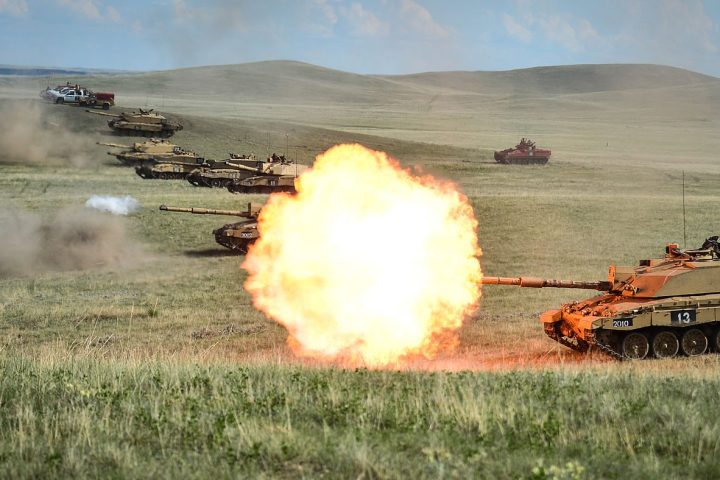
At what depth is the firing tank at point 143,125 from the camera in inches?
2490

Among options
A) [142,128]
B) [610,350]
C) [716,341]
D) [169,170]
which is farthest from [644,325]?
[142,128]

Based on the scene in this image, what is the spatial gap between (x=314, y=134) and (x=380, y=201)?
183 feet

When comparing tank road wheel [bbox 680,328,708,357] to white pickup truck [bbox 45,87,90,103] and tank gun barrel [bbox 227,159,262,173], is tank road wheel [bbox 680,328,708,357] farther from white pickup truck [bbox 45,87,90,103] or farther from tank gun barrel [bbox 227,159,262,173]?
white pickup truck [bbox 45,87,90,103]

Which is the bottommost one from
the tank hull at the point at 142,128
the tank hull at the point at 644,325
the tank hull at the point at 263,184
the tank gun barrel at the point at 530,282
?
the tank hull at the point at 644,325

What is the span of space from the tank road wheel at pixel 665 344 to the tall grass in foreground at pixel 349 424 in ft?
19.7

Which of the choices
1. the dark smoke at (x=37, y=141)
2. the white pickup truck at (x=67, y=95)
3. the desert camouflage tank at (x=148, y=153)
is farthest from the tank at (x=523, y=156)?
the white pickup truck at (x=67, y=95)

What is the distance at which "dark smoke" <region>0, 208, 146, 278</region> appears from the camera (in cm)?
3147

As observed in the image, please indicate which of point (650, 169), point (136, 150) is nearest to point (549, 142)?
point (650, 169)

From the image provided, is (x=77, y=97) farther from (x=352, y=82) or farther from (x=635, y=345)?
(x=352, y=82)

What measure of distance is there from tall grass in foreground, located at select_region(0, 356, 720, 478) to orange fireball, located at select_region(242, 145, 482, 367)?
4.60m

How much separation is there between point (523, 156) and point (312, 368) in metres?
55.0

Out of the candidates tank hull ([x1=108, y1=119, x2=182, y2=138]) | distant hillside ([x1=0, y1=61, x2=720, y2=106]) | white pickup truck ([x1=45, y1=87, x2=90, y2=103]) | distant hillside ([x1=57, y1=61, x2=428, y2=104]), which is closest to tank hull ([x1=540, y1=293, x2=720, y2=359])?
tank hull ([x1=108, y1=119, x2=182, y2=138])

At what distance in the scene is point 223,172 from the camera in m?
50.0

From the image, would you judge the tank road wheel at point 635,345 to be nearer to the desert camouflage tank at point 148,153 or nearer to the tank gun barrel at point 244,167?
the tank gun barrel at point 244,167
